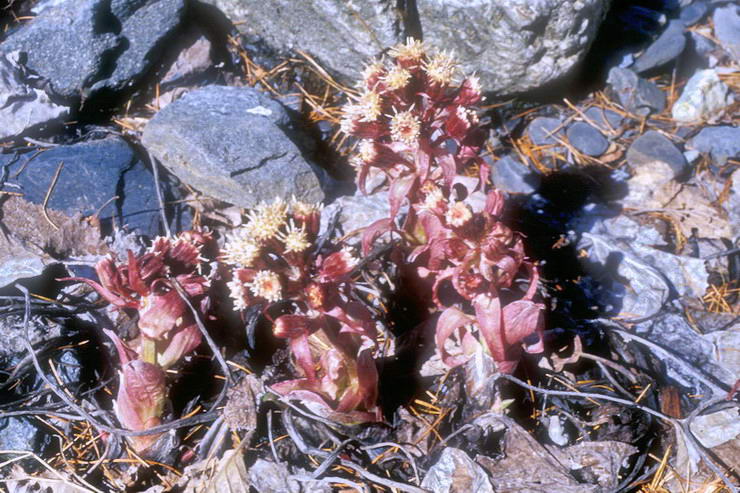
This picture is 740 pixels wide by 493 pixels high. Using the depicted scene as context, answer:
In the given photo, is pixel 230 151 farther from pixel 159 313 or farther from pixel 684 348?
pixel 684 348

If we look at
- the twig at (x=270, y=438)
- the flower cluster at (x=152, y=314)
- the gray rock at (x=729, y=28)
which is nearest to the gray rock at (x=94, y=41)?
the flower cluster at (x=152, y=314)

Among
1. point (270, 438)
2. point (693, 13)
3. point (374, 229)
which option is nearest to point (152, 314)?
point (270, 438)

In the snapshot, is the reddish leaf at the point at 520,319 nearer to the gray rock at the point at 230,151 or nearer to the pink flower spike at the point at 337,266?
the pink flower spike at the point at 337,266

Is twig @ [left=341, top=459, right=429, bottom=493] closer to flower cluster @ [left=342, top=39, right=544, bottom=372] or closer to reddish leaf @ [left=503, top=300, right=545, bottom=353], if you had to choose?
flower cluster @ [left=342, top=39, right=544, bottom=372]

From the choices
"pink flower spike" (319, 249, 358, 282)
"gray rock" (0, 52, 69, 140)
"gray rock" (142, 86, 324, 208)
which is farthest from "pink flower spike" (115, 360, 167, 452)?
"gray rock" (0, 52, 69, 140)

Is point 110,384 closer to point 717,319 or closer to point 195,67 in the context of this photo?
point 195,67

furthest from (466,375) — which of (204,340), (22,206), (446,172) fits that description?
(22,206)
